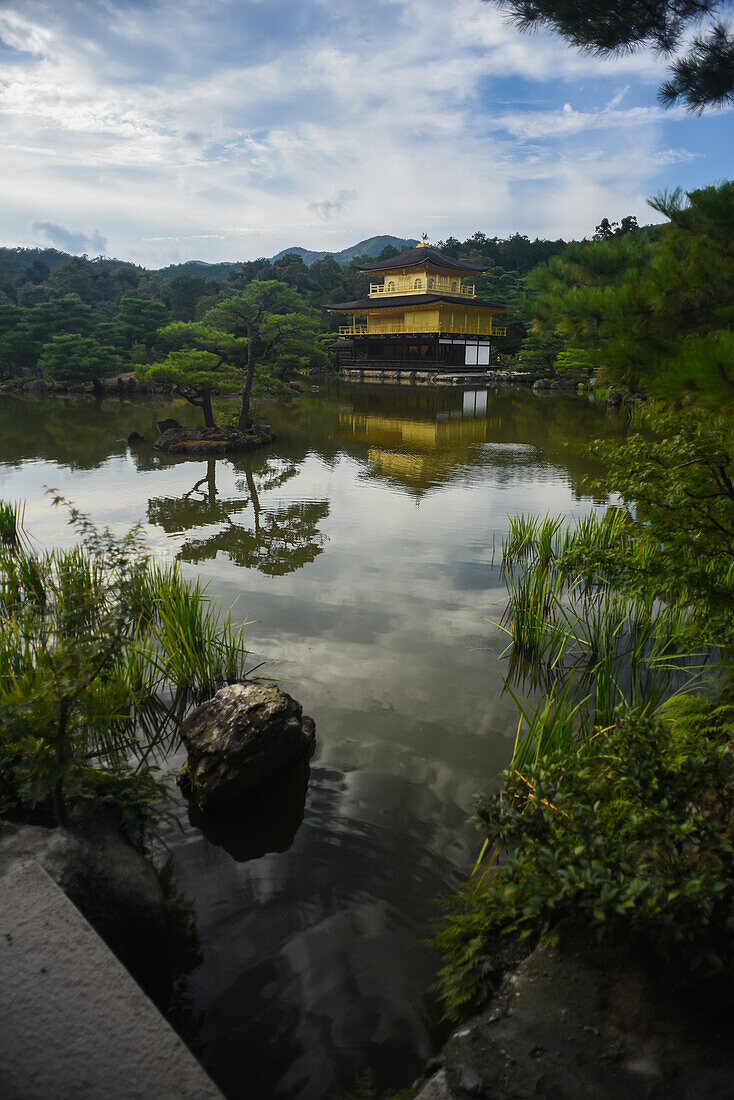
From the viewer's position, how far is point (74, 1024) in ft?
5.21

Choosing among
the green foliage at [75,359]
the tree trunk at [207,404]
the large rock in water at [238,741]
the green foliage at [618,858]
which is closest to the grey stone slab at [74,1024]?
the green foliage at [618,858]

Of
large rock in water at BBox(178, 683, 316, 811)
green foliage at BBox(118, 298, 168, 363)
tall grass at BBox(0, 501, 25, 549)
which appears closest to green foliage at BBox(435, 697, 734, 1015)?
large rock in water at BBox(178, 683, 316, 811)

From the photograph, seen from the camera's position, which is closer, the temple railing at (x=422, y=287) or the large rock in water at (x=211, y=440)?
the large rock in water at (x=211, y=440)

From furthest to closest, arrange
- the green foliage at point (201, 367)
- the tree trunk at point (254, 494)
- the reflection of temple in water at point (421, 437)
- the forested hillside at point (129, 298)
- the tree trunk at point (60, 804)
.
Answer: the forested hillside at point (129, 298)
the green foliage at point (201, 367)
the reflection of temple in water at point (421, 437)
the tree trunk at point (254, 494)
the tree trunk at point (60, 804)

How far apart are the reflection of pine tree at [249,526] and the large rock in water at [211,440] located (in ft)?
7.61

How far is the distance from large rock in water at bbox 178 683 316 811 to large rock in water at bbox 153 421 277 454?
10263 mm

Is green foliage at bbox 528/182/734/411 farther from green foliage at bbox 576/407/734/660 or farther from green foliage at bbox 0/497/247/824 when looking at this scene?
green foliage at bbox 0/497/247/824

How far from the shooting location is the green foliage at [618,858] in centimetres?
166

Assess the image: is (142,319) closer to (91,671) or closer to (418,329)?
(418,329)

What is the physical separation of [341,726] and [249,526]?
187 inches

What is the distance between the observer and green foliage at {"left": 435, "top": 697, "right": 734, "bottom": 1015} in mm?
1663

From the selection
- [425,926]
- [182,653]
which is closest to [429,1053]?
[425,926]

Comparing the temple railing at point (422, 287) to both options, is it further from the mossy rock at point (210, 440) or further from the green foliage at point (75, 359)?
the mossy rock at point (210, 440)

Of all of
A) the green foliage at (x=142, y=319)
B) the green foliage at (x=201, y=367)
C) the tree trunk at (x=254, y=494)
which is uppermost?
the green foliage at (x=142, y=319)
